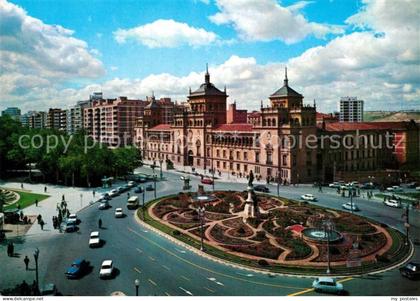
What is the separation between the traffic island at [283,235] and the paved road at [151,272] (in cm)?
195

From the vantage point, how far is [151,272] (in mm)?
35250

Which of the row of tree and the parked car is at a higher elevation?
the row of tree

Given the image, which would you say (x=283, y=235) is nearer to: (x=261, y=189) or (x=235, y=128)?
(x=261, y=189)

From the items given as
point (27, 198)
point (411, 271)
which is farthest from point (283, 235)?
point (27, 198)

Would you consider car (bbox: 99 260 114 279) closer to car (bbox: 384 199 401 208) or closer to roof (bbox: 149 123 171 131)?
car (bbox: 384 199 401 208)

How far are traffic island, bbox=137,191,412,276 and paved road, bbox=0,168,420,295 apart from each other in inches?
76.7

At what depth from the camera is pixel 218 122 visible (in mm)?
103812

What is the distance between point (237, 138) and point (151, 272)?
57789 millimetres

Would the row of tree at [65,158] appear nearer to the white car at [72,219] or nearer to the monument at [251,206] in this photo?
the white car at [72,219]

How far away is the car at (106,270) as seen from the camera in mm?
34219

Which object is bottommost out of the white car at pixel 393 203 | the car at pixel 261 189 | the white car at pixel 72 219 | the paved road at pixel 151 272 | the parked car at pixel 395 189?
the paved road at pixel 151 272

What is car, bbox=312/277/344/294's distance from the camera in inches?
1228

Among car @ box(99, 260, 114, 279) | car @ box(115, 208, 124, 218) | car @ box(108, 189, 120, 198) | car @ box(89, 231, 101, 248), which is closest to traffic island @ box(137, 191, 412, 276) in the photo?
car @ box(115, 208, 124, 218)

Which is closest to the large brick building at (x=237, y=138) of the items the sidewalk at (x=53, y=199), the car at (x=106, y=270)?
the sidewalk at (x=53, y=199)
